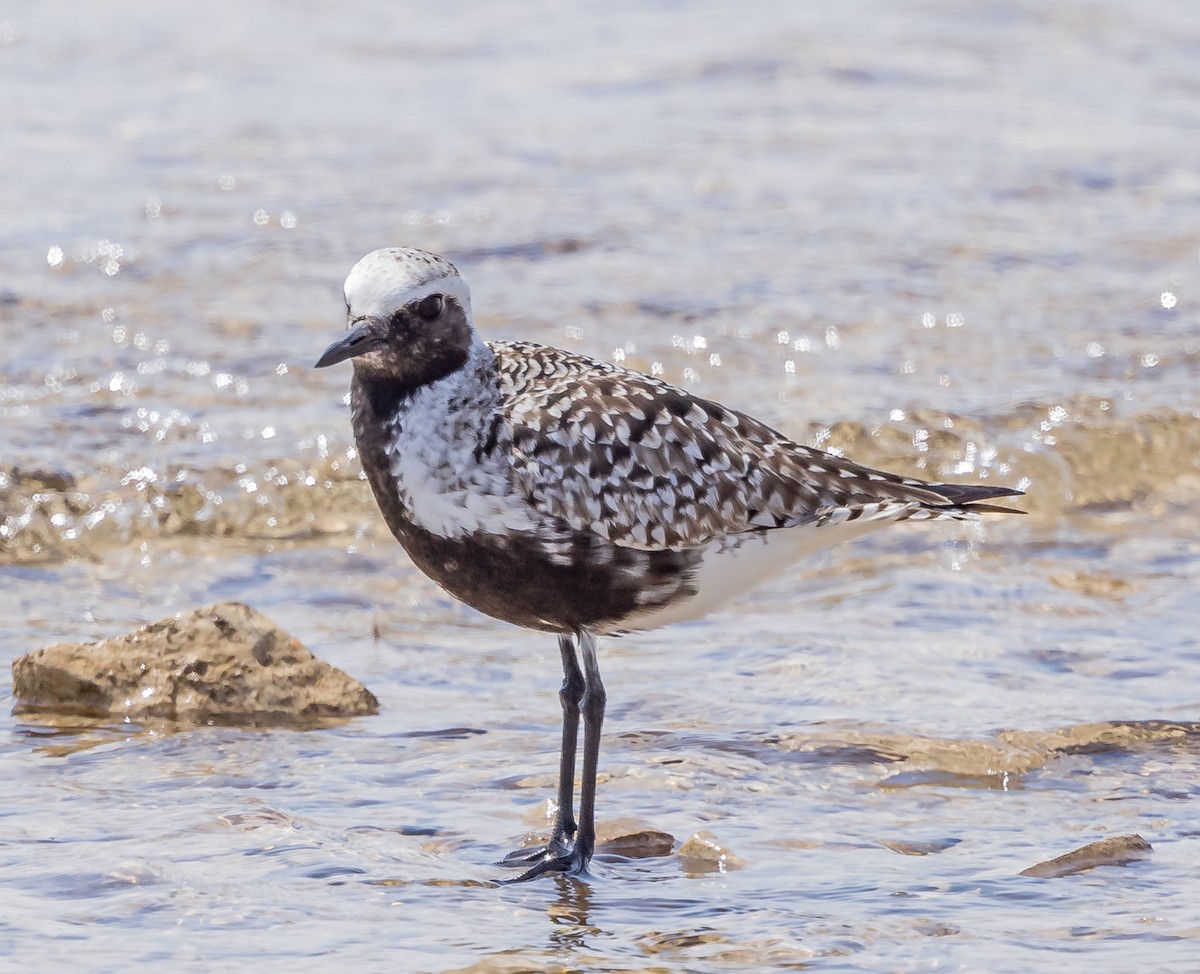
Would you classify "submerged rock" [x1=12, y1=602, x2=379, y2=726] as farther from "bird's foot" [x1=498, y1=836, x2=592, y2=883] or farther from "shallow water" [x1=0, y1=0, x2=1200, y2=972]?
"bird's foot" [x1=498, y1=836, x2=592, y2=883]

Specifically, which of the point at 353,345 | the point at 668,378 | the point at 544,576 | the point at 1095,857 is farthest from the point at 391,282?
the point at 668,378

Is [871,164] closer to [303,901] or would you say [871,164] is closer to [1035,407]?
[1035,407]

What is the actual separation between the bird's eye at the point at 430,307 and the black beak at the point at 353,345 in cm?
17

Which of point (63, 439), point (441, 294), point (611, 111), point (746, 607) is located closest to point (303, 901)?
point (441, 294)

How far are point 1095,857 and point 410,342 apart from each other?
9.39 feet

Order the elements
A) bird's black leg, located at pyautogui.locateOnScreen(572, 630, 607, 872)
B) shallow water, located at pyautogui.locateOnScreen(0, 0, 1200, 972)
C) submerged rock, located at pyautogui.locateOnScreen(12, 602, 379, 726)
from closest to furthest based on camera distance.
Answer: shallow water, located at pyautogui.locateOnScreen(0, 0, 1200, 972), bird's black leg, located at pyautogui.locateOnScreen(572, 630, 607, 872), submerged rock, located at pyautogui.locateOnScreen(12, 602, 379, 726)

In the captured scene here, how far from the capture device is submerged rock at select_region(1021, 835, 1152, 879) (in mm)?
6043

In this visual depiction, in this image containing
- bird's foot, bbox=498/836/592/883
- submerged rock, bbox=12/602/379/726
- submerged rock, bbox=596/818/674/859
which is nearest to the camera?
bird's foot, bbox=498/836/592/883

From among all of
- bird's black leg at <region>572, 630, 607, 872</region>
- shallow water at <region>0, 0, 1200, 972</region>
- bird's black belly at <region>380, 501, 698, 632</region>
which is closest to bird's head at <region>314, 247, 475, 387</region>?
bird's black belly at <region>380, 501, 698, 632</region>

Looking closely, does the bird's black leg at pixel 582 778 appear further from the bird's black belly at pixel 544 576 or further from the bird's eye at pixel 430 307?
the bird's eye at pixel 430 307

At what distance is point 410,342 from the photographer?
620 cm

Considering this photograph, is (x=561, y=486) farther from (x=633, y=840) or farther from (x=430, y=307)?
(x=633, y=840)

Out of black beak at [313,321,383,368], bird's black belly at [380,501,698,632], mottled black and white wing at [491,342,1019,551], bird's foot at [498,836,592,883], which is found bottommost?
bird's foot at [498,836,592,883]

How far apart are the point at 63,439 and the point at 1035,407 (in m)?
6.27
